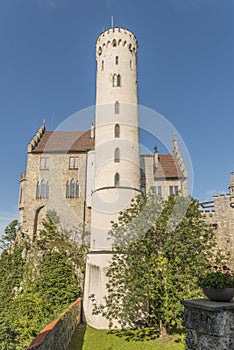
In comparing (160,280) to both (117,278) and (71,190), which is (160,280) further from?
(71,190)

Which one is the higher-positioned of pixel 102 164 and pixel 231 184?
pixel 102 164

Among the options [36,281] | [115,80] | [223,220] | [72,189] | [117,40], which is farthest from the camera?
[72,189]

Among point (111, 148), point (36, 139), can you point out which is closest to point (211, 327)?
point (111, 148)

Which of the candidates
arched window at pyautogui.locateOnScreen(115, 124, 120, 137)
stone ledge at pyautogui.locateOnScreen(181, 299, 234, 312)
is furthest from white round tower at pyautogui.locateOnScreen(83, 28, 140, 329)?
stone ledge at pyautogui.locateOnScreen(181, 299, 234, 312)

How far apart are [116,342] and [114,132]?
57.3ft

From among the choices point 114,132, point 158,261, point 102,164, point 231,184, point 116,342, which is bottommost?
point 116,342

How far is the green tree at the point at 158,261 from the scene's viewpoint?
16266 mm

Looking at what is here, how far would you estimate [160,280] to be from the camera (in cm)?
1666

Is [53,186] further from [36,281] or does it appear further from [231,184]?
[231,184]

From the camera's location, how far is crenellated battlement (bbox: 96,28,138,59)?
29.4 m

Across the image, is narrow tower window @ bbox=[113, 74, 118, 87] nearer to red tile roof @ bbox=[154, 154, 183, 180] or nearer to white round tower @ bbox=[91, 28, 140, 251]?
white round tower @ bbox=[91, 28, 140, 251]

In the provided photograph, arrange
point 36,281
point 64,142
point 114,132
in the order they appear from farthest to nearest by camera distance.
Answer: point 64,142 < point 114,132 < point 36,281

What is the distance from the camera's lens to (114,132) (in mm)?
26734

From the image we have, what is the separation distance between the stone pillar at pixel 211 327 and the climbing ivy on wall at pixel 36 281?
1479cm
